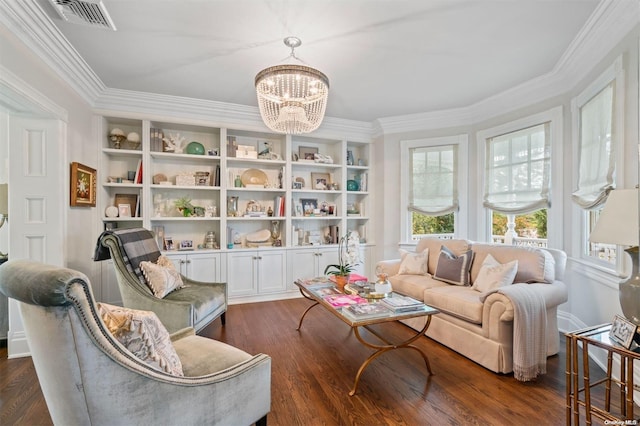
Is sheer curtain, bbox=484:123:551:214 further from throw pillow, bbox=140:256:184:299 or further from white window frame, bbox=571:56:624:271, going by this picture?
throw pillow, bbox=140:256:184:299

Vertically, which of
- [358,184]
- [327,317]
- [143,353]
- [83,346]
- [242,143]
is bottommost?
[327,317]

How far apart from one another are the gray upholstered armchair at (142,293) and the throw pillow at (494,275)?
8.19 ft

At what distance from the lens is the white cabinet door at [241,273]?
3.91 meters

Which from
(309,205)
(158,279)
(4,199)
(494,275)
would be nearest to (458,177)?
(494,275)

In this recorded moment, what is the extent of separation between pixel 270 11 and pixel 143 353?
7.19 ft

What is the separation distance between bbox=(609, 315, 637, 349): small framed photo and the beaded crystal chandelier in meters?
2.32

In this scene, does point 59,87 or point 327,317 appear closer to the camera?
point 59,87

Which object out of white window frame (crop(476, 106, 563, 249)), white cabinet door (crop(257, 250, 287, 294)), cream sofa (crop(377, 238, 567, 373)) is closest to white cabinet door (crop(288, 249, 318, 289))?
white cabinet door (crop(257, 250, 287, 294))

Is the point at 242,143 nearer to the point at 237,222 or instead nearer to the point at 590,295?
the point at 237,222

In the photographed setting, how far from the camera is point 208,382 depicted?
1192 millimetres

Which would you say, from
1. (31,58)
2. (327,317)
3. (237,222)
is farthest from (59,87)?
(327,317)

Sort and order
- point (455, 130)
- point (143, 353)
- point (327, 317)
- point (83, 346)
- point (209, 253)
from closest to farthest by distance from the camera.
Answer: point (83, 346) → point (143, 353) → point (327, 317) → point (209, 253) → point (455, 130)

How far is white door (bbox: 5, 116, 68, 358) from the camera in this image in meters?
→ 2.49

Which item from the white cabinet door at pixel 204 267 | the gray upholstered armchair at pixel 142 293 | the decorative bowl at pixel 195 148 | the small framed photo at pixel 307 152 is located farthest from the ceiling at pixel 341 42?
the white cabinet door at pixel 204 267
